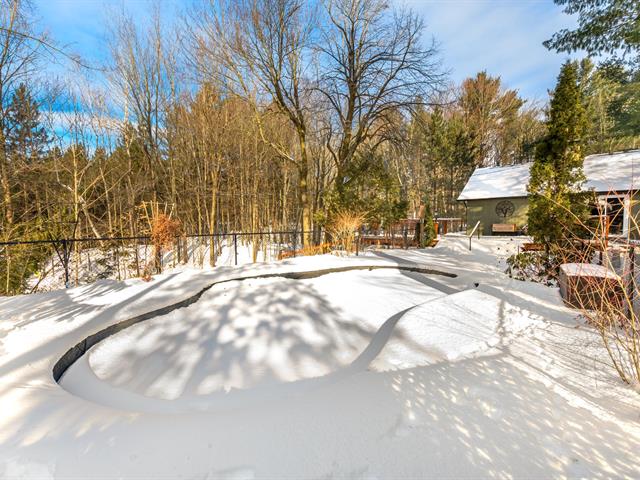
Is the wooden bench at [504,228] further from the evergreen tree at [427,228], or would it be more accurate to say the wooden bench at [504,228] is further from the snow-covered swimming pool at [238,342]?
the snow-covered swimming pool at [238,342]

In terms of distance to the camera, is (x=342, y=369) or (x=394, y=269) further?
(x=394, y=269)

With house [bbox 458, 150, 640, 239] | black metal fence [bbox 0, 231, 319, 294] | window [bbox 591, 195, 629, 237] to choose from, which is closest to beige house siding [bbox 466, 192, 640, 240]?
house [bbox 458, 150, 640, 239]

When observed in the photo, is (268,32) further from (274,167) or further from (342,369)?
(342,369)

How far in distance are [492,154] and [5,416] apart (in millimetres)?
30332

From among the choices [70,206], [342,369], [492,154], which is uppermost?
[492,154]

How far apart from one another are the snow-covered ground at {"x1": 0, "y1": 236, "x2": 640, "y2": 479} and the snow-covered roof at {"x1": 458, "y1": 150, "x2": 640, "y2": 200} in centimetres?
1075

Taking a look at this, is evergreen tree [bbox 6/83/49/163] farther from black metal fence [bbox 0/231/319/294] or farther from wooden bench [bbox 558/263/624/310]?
wooden bench [bbox 558/263/624/310]

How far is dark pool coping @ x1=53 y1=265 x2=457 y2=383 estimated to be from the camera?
256 centimetres

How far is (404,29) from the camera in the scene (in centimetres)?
954

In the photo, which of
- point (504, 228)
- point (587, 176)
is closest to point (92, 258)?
point (504, 228)

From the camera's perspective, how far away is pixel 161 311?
383 centimetres

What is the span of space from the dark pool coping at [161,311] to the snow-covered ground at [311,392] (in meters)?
0.08

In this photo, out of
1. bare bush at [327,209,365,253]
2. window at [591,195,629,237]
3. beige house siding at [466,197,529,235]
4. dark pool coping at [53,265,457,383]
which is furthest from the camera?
beige house siding at [466,197,529,235]

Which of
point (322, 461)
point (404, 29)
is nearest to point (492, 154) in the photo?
point (404, 29)
